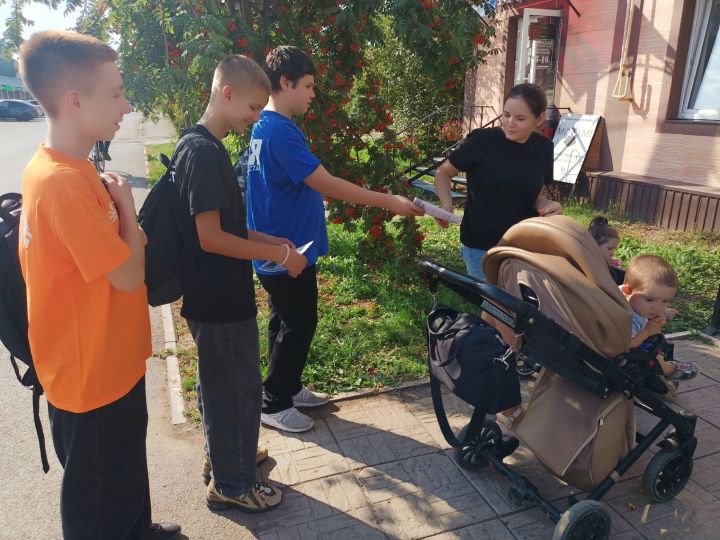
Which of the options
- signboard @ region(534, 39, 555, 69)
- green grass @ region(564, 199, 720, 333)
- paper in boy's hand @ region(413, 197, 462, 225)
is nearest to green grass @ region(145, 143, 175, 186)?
signboard @ region(534, 39, 555, 69)

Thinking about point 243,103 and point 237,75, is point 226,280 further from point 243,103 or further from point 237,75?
point 237,75

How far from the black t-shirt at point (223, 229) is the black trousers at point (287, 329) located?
0.59m

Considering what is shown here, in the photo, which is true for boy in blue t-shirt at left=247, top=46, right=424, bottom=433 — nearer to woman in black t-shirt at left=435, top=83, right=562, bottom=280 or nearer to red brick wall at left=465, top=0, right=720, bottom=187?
woman in black t-shirt at left=435, top=83, right=562, bottom=280

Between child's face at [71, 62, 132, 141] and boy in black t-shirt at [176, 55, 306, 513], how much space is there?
14.5 inches

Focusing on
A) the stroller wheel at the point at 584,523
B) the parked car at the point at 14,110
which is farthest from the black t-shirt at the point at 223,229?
the parked car at the point at 14,110

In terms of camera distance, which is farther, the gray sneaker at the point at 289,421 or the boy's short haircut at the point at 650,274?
the gray sneaker at the point at 289,421

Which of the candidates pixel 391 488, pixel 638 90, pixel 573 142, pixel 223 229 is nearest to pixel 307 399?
pixel 391 488

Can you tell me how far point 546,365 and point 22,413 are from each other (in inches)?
132

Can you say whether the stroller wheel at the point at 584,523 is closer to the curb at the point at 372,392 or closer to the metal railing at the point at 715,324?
the curb at the point at 372,392

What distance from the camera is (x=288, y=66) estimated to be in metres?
2.72

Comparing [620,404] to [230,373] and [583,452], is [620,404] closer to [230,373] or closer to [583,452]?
[583,452]

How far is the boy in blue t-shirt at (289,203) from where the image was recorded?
8.95 ft

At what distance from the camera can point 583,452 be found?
7.66 ft

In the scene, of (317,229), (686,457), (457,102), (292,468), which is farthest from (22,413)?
(457,102)
